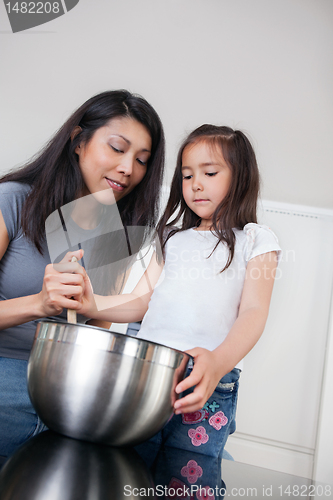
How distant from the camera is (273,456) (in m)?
1.73

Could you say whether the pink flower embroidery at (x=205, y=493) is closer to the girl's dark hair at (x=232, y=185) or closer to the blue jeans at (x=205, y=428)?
the blue jeans at (x=205, y=428)

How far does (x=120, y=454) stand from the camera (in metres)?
0.39

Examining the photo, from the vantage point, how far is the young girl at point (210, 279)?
0.67 m

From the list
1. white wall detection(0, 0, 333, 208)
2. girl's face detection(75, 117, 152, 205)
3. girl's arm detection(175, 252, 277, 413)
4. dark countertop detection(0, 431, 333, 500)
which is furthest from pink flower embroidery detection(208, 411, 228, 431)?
white wall detection(0, 0, 333, 208)

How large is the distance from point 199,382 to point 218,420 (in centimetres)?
25

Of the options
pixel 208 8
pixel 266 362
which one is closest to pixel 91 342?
pixel 266 362

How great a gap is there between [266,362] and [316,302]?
366mm

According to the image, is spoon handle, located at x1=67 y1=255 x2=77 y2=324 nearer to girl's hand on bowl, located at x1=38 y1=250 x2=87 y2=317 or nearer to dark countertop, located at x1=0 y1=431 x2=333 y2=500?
girl's hand on bowl, located at x1=38 y1=250 x2=87 y2=317

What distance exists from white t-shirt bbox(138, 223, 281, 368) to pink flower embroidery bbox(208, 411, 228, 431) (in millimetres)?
146

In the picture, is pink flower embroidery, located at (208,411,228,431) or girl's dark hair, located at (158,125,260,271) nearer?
pink flower embroidery, located at (208,411,228,431)

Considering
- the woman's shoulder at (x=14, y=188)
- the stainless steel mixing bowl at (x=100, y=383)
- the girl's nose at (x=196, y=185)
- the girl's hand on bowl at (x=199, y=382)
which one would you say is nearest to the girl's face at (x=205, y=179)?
the girl's nose at (x=196, y=185)

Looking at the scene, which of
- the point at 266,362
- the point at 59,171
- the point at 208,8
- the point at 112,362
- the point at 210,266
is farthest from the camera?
the point at 208,8

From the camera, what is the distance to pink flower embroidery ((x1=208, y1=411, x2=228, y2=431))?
0.67 meters

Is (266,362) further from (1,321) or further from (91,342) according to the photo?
(91,342)
